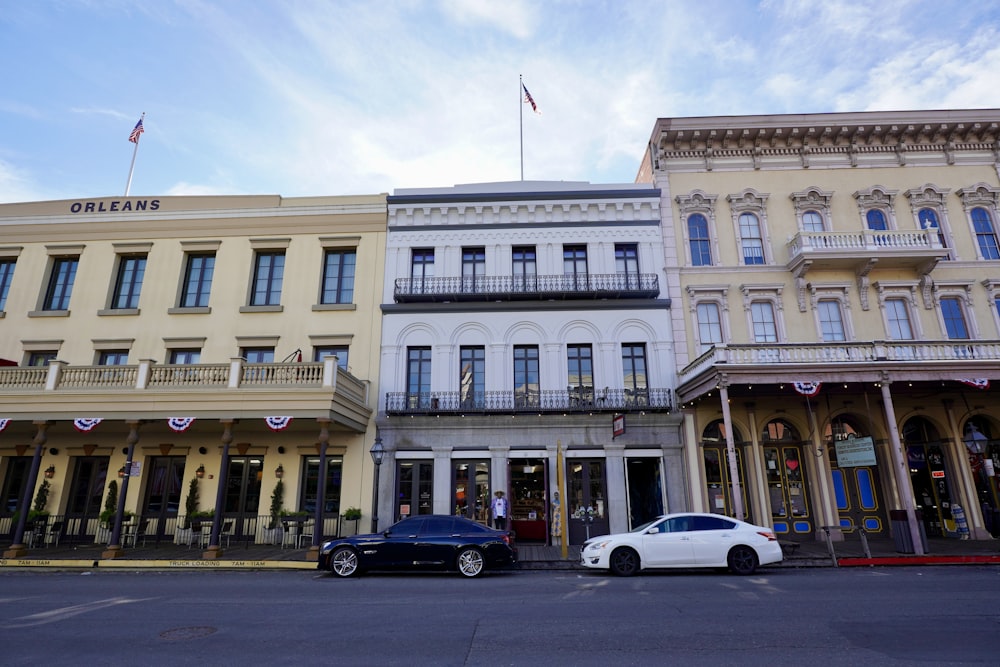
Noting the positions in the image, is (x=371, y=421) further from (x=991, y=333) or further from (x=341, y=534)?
(x=991, y=333)

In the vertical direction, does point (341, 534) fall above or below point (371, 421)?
below

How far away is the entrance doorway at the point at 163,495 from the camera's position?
721 inches

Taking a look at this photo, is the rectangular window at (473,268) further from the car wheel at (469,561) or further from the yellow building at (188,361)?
the car wheel at (469,561)

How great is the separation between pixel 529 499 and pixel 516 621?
10809 mm

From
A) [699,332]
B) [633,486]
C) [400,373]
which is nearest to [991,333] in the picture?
[699,332]

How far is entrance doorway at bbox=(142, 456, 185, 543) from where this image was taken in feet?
60.1

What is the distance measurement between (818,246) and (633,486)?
11057mm

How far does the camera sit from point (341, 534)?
Result: 17453 millimetres

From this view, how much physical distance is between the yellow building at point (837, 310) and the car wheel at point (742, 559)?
184 inches

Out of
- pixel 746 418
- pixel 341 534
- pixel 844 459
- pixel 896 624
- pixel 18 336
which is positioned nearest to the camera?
pixel 896 624

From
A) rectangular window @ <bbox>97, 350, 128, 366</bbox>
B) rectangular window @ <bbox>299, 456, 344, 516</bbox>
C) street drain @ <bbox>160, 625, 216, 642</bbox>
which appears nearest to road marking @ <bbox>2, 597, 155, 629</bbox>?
street drain @ <bbox>160, 625, 216, 642</bbox>

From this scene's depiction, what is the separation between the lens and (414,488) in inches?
718

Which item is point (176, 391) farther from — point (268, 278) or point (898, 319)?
point (898, 319)

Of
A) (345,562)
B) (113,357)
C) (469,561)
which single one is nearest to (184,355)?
(113,357)
